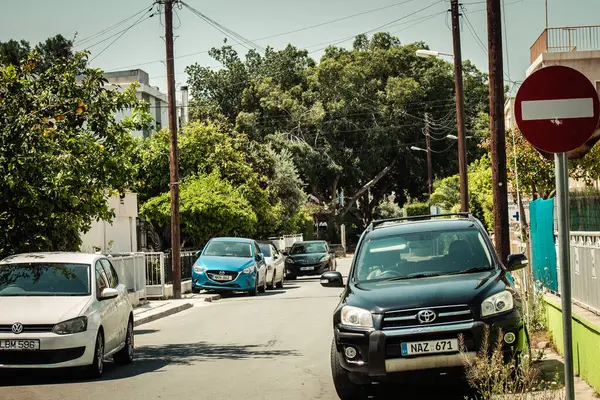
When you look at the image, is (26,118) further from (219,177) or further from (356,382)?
(219,177)

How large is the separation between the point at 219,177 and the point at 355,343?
31714 mm

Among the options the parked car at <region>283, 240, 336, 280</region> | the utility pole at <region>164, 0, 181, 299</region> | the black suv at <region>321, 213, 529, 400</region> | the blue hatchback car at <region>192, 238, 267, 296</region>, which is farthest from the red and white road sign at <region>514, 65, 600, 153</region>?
the parked car at <region>283, 240, 336, 280</region>

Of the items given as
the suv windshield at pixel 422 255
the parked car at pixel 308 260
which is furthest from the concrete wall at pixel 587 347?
the parked car at pixel 308 260

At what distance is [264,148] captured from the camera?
52.0m

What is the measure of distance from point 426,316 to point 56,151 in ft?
26.7

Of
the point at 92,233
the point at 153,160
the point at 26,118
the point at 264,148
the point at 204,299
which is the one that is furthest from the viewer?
the point at 264,148

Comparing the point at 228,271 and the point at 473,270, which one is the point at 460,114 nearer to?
the point at 228,271

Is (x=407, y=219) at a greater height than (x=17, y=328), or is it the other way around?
(x=407, y=219)

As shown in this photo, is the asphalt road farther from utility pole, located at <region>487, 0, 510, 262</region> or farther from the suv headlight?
utility pole, located at <region>487, 0, 510, 262</region>

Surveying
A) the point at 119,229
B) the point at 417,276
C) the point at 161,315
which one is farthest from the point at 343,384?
the point at 119,229

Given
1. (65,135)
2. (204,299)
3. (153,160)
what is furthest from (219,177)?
(65,135)

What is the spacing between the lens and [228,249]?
30328mm

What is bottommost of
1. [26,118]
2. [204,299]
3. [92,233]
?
[204,299]

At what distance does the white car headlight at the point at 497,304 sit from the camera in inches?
352
